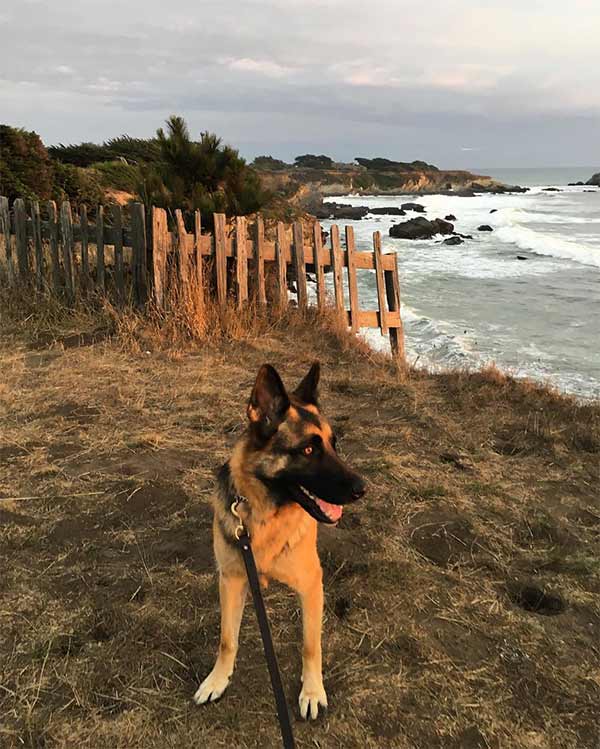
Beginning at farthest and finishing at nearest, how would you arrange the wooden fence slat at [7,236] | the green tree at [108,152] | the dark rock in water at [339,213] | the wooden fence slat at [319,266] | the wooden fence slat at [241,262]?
the dark rock in water at [339,213] < the green tree at [108,152] < the wooden fence slat at [319,266] < the wooden fence slat at [7,236] < the wooden fence slat at [241,262]

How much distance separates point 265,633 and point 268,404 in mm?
938

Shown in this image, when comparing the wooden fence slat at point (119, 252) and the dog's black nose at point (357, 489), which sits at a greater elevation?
the wooden fence slat at point (119, 252)

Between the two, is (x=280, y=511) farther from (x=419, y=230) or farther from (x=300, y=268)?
(x=419, y=230)

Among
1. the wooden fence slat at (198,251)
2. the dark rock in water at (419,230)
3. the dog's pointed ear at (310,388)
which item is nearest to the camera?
the dog's pointed ear at (310,388)

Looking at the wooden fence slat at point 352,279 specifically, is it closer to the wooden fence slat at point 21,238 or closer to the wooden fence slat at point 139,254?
the wooden fence slat at point 139,254

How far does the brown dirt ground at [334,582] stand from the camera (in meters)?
2.31

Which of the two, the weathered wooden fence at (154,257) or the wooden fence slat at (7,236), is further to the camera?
the wooden fence slat at (7,236)

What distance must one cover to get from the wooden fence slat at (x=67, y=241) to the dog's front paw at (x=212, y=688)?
6967 millimetres

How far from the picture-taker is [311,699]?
235cm

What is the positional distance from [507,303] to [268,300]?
939cm

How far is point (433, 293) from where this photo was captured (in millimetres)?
16719

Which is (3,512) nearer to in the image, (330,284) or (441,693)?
(441,693)

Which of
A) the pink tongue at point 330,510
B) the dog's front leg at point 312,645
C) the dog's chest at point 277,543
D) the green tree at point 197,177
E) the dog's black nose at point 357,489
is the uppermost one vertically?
the green tree at point 197,177

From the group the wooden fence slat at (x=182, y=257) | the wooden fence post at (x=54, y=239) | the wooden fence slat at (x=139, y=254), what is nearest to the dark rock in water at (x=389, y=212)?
the wooden fence post at (x=54, y=239)
